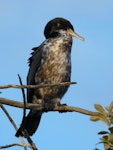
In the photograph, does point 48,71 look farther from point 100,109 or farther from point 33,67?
point 100,109

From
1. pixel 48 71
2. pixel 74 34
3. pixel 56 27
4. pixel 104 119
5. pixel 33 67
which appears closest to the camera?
pixel 104 119

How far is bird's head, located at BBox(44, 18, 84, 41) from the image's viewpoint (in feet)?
Result: 29.8

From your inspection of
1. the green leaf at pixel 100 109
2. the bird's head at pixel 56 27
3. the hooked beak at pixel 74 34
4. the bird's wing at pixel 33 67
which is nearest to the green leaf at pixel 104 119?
the green leaf at pixel 100 109

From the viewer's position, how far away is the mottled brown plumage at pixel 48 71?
8.14m

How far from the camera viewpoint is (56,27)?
9.16 meters

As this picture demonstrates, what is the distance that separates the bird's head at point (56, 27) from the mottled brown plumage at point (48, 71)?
208 millimetres

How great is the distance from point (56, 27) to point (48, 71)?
1228mm

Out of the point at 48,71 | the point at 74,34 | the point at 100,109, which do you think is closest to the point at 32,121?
the point at 48,71

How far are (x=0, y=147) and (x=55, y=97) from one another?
15.8 ft

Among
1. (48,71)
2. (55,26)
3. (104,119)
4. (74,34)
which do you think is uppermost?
(104,119)

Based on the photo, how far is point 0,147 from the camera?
347 cm

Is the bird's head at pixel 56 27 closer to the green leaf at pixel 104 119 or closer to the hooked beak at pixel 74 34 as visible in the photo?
the hooked beak at pixel 74 34

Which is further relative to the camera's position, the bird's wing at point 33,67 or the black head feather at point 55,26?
the black head feather at point 55,26

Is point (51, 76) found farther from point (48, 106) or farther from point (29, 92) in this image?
point (48, 106)
